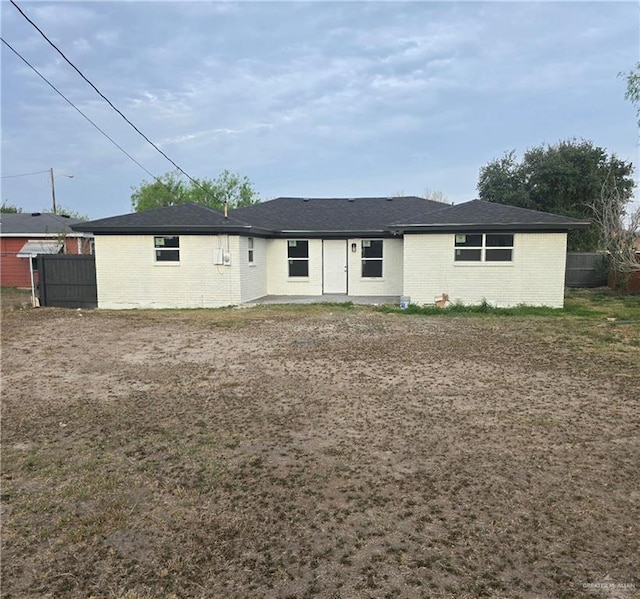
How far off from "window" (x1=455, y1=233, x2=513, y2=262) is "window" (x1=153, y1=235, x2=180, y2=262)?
29.6 ft

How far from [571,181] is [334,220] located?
16813 millimetres

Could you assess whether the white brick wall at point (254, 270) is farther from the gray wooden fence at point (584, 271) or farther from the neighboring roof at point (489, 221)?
the gray wooden fence at point (584, 271)

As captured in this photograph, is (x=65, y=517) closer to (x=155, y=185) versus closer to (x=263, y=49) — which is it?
(x=263, y=49)

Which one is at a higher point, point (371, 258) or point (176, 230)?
point (176, 230)

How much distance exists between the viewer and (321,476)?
12.3 ft

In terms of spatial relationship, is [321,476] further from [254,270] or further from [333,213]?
[333,213]

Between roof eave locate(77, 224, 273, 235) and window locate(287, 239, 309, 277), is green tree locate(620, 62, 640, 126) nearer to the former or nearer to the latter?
window locate(287, 239, 309, 277)

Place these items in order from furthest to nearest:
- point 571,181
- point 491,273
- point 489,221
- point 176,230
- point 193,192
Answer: point 193,192 < point 571,181 < point 176,230 < point 491,273 < point 489,221

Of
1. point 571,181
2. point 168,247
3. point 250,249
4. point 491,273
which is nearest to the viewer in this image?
point 491,273

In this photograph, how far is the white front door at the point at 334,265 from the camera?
18.0 meters

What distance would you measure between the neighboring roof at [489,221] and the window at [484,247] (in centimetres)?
41

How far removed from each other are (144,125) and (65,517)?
48.5ft

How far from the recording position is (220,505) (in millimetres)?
3316

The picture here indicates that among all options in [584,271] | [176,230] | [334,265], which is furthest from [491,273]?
[584,271]
